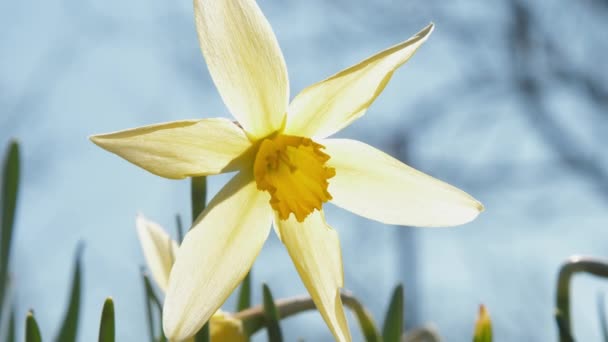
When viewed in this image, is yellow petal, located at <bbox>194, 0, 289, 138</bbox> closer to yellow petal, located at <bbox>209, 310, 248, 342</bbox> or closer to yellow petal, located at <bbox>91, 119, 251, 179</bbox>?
yellow petal, located at <bbox>91, 119, 251, 179</bbox>

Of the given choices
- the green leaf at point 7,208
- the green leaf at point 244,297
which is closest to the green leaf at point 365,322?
the green leaf at point 244,297

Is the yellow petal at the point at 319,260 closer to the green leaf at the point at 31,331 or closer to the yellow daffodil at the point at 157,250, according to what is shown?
the yellow daffodil at the point at 157,250

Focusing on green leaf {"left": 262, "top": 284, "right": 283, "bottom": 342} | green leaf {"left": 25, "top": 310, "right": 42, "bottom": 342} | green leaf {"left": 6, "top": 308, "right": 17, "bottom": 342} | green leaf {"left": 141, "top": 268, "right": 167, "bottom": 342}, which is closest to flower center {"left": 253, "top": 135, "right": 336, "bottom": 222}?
green leaf {"left": 262, "top": 284, "right": 283, "bottom": 342}

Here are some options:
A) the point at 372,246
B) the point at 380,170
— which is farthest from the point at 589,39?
the point at 380,170

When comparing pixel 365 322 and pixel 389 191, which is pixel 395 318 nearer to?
A: pixel 365 322

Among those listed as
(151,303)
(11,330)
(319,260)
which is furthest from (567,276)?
(11,330)

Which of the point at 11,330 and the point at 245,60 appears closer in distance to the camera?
the point at 245,60

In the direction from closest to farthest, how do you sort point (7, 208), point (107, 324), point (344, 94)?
point (107, 324), point (344, 94), point (7, 208)
